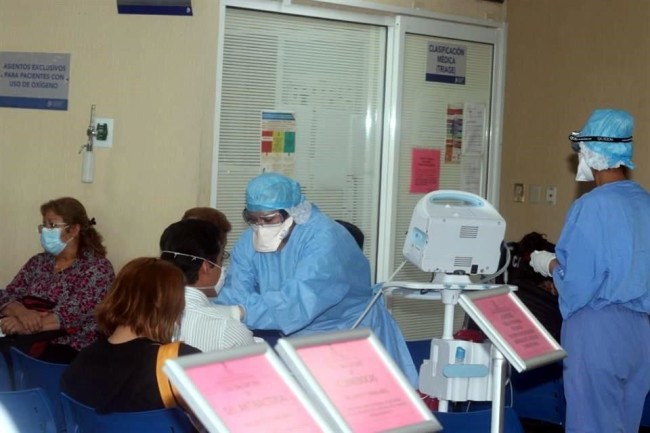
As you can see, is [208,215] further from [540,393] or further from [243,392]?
[243,392]

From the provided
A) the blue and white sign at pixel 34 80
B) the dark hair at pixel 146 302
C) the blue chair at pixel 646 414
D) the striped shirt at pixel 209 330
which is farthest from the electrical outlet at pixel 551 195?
the dark hair at pixel 146 302

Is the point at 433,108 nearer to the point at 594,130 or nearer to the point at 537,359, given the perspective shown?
the point at 594,130

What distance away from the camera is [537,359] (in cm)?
258

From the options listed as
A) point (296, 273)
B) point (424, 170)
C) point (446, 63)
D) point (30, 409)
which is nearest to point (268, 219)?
point (296, 273)

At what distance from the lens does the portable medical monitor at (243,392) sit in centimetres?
169

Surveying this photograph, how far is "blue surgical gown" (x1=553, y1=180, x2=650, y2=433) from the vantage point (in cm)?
338

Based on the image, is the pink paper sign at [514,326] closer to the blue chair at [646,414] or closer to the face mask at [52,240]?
the blue chair at [646,414]

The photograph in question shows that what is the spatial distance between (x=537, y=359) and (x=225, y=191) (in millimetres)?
2809

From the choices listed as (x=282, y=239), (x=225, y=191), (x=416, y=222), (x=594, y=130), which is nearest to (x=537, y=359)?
(x=416, y=222)

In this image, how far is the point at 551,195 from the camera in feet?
21.3

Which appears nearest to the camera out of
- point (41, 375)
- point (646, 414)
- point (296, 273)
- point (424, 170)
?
point (41, 375)

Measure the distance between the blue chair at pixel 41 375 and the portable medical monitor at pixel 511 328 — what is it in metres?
Answer: 1.48

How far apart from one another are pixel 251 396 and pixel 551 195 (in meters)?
4.99

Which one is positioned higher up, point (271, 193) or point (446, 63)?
point (446, 63)
